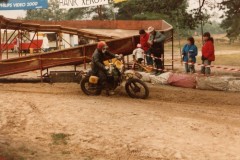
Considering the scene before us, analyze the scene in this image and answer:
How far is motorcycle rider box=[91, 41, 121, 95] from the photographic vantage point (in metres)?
11.3

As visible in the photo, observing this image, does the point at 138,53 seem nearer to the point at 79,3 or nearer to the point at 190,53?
the point at 190,53

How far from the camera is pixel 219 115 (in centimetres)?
931

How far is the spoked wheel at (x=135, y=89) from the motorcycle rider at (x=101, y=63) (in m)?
0.58

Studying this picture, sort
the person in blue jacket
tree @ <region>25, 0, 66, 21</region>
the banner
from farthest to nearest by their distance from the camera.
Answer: tree @ <region>25, 0, 66, 21</region> → the banner → the person in blue jacket

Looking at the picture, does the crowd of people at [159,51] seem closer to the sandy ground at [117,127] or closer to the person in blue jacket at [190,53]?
the person in blue jacket at [190,53]

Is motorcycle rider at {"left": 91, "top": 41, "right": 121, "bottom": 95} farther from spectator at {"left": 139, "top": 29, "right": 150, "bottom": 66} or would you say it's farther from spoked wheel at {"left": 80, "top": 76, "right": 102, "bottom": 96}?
spectator at {"left": 139, "top": 29, "right": 150, "bottom": 66}

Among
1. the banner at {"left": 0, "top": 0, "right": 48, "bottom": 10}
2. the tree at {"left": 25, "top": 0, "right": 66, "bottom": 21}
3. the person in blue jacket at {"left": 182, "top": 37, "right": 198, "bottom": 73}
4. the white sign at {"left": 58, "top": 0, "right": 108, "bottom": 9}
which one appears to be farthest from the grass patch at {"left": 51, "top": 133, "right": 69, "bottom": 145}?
the tree at {"left": 25, "top": 0, "right": 66, "bottom": 21}

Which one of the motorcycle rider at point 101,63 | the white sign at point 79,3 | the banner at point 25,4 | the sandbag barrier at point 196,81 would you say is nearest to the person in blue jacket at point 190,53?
the sandbag barrier at point 196,81

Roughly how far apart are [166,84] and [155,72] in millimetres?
951

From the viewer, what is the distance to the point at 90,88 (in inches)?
460

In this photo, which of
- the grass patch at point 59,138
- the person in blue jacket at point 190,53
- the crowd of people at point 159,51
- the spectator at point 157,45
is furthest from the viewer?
the person in blue jacket at point 190,53

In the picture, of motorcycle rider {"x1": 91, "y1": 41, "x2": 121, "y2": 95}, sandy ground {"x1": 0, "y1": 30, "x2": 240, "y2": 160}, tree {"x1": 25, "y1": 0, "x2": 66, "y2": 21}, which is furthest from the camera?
tree {"x1": 25, "y1": 0, "x2": 66, "y2": 21}

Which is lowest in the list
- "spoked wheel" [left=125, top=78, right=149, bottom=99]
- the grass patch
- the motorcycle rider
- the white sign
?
the grass patch

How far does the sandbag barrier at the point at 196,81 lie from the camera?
514 inches
